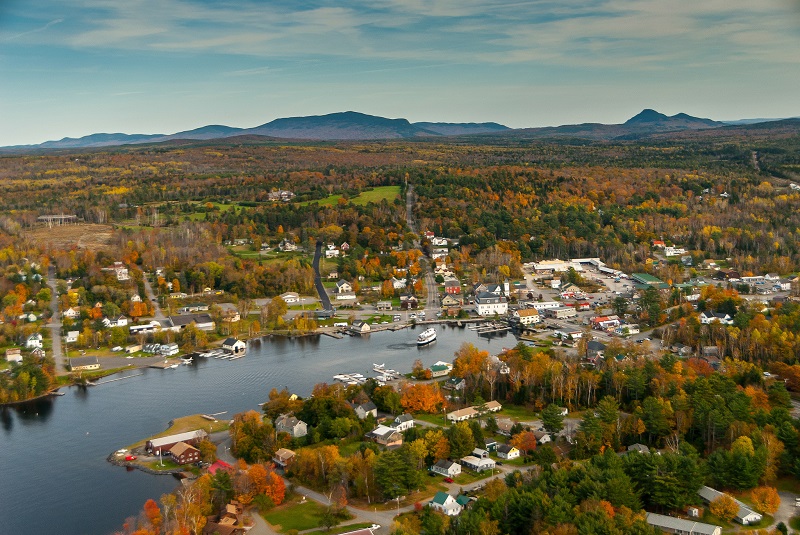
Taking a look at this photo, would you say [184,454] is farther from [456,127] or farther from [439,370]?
[456,127]

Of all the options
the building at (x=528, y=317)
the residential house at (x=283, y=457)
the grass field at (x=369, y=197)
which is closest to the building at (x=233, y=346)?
the residential house at (x=283, y=457)

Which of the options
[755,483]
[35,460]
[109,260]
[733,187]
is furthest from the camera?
[733,187]

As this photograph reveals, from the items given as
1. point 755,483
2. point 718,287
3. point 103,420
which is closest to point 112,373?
point 103,420

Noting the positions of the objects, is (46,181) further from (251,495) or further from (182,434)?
(251,495)

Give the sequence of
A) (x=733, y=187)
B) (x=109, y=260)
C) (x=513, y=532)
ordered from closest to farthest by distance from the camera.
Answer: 1. (x=513, y=532)
2. (x=109, y=260)
3. (x=733, y=187)

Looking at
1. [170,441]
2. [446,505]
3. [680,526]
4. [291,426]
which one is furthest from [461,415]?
[170,441]
